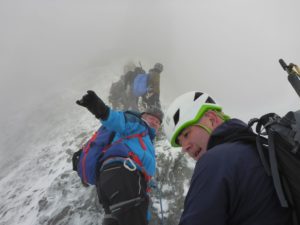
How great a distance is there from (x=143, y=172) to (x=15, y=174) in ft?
39.5

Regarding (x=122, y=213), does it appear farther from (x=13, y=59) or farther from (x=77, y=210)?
(x=13, y=59)

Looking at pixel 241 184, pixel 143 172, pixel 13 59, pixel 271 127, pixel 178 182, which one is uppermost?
pixel 13 59

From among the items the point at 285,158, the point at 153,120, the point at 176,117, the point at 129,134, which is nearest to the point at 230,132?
the point at 285,158

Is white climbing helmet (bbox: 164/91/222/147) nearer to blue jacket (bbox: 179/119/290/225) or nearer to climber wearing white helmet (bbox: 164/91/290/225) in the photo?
climber wearing white helmet (bbox: 164/91/290/225)

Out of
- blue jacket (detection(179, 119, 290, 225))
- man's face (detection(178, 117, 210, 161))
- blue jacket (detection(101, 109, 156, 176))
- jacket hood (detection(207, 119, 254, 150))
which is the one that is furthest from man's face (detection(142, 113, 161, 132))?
blue jacket (detection(179, 119, 290, 225))

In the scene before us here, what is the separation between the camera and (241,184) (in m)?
1.87

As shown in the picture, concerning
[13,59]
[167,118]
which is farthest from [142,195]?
[13,59]

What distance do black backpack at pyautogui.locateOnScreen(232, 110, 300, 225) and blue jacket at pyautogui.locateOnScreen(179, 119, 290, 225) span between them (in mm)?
70

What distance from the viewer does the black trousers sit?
463 centimetres

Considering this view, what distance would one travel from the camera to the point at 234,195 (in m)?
1.87

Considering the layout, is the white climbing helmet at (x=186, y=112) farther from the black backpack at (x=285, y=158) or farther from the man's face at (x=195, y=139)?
the black backpack at (x=285, y=158)

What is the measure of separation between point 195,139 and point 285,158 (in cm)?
108

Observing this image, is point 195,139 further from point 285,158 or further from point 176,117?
point 285,158

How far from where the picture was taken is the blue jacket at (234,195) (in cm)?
182
